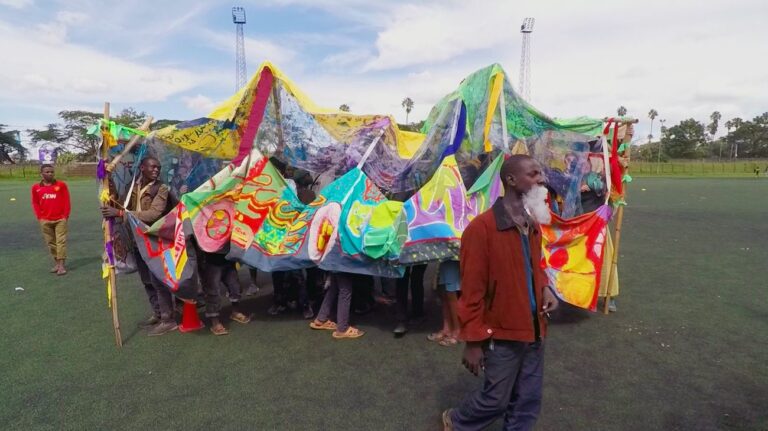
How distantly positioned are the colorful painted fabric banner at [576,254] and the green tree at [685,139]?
70395mm

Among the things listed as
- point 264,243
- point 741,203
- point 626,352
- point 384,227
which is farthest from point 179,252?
point 741,203

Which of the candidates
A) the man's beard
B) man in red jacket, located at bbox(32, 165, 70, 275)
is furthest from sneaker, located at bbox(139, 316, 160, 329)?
the man's beard

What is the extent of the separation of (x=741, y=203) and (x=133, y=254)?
61.7 ft

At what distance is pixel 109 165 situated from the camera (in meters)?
4.59

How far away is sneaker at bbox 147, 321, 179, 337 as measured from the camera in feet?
16.1

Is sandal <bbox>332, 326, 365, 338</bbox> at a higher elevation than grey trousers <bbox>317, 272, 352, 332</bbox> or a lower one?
lower

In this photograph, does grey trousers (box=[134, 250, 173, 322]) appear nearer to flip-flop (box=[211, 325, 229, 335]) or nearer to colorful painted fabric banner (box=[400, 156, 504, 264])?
flip-flop (box=[211, 325, 229, 335])

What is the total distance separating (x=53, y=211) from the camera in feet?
24.6

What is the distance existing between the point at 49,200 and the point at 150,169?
409 cm

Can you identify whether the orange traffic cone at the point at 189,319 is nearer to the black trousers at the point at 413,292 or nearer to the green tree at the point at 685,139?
the black trousers at the point at 413,292

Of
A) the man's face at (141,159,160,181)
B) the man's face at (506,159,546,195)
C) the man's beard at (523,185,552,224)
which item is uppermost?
the man's face at (141,159,160,181)

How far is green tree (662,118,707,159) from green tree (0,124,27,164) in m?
85.6

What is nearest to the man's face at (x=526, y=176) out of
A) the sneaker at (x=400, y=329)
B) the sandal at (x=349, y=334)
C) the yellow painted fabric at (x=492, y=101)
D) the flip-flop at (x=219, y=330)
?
the yellow painted fabric at (x=492, y=101)

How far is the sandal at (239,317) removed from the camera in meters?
5.29
